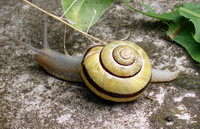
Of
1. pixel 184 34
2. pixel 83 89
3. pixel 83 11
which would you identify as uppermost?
pixel 83 11

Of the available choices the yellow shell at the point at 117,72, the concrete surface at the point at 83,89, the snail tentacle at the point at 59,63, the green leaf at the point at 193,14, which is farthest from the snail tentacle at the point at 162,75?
the snail tentacle at the point at 59,63

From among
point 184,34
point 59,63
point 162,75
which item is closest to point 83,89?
point 59,63

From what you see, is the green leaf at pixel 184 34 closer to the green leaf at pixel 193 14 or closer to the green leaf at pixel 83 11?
the green leaf at pixel 193 14

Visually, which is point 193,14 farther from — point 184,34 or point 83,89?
point 83,89

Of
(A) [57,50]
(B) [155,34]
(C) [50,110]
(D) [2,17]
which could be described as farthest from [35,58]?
(B) [155,34]

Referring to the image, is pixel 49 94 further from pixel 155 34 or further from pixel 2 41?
pixel 155 34
